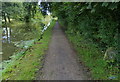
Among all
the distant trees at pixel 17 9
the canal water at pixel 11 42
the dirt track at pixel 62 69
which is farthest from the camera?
the distant trees at pixel 17 9

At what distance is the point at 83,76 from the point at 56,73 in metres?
1.01

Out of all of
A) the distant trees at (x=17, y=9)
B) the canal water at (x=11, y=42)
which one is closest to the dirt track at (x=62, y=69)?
the canal water at (x=11, y=42)

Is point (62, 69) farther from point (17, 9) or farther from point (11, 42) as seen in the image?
point (17, 9)

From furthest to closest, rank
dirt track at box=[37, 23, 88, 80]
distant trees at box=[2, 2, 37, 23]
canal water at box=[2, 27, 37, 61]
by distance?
1. distant trees at box=[2, 2, 37, 23]
2. canal water at box=[2, 27, 37, 61]
3. dirt track at box=[37, 23, 88, 80]

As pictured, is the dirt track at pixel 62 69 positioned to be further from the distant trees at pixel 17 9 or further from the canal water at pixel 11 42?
the distant trees at pixel 17 9

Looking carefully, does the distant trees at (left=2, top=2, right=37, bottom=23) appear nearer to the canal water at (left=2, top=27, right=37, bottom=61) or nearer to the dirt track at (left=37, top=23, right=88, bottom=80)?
the canal water at (left=2, top=27, right=37, bottom=61)

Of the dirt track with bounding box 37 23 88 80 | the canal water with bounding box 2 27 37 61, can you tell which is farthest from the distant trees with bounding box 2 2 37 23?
the dirt track with bounding box 37 23 88 80

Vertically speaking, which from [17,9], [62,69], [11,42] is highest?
[17,9]

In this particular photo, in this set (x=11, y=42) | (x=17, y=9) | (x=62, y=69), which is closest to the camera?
(x=62, y=69)

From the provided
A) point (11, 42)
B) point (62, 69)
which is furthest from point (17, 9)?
point (62, 69)

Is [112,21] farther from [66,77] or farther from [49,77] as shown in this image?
[49,77]

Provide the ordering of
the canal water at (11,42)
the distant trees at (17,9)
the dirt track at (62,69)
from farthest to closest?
the distant trees at (17,9) → the canal water at (11,42) → the dirt track at (62,69)

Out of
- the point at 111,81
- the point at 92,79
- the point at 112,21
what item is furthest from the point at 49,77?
the point at 112,21

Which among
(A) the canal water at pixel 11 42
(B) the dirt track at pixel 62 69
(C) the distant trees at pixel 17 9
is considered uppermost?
(C) the distant trees at pixel 17 9
